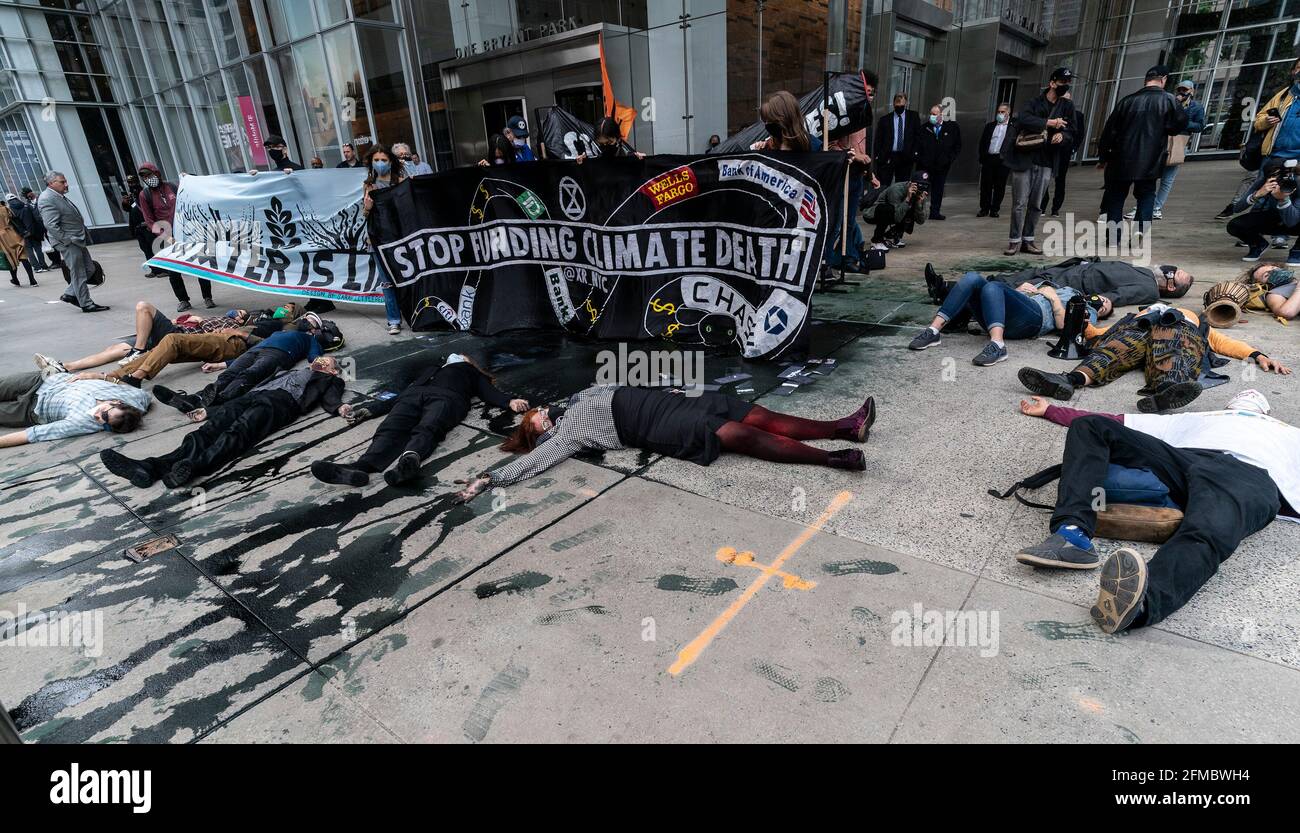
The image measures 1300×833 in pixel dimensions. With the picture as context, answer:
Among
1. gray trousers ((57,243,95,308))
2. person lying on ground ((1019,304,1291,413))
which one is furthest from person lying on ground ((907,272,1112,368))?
gray trousers ((57,243,95,308))

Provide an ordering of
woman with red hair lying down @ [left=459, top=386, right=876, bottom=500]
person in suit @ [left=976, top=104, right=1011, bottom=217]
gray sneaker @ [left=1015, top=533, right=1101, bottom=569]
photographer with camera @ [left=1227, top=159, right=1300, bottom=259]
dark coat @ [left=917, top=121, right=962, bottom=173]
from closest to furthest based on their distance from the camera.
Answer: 1. gray sneaker @ [left=1015, top=533, right=1101, bottom=569]
2. woman with red hair lying down @ [left=459, top=386, right=876, bottom=500]
3. photographer with camera @ [left=1227, top=159, right=1300, bottom=259]
4. person in suit @ [left=976, top=104, right=1011, bottom=217]
5. dark coat @ [left=917, top=121, right=962, bottom=173]

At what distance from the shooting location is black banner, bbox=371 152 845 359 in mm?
5414

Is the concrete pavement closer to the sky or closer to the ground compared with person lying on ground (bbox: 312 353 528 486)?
closer to the ground

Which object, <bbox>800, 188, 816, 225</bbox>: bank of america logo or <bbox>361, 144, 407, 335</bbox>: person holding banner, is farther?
<bbox>361, 144, 407, 335</bbox>: person holding banner

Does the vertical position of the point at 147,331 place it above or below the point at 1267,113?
below

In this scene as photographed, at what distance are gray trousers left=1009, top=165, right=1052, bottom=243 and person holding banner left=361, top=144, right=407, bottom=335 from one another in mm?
7947

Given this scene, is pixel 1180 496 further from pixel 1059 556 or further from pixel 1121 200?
pixel 1121 200

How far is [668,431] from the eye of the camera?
407cm

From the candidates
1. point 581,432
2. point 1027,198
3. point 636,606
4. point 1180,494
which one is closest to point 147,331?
point 581,432

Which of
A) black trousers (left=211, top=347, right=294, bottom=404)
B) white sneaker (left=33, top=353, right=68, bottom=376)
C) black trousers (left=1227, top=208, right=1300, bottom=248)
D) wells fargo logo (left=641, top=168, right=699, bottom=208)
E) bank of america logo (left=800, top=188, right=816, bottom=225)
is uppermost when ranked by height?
wells fargo logo (left=641, top=168, right=699, bottom=208)

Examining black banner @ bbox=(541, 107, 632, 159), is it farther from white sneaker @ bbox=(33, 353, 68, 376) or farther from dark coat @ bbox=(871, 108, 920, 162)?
dark coat @ bbox=(871, 108, 920, 162)

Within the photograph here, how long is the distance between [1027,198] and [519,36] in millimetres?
10525

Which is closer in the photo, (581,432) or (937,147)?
(581,432)

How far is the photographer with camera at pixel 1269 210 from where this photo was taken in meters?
6.88
